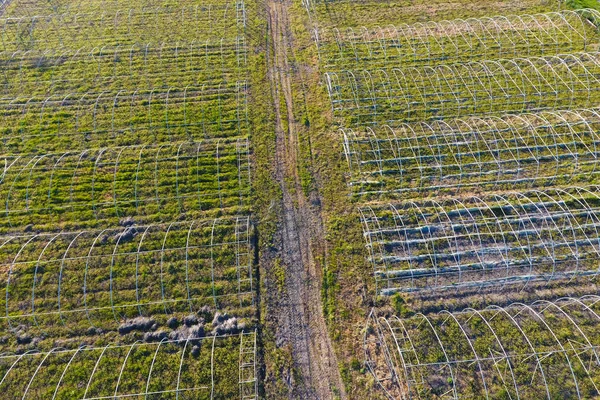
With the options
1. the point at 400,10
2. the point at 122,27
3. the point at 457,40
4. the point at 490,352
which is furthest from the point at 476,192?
the point at 122,27

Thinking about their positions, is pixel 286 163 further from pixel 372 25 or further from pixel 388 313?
pixel 372 25

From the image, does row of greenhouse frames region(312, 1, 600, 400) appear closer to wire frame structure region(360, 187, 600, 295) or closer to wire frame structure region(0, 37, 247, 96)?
wire frame structure region(360, 187, 600, 295)

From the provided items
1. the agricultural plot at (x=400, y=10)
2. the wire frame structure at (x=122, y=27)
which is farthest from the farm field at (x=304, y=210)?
the agricultural plot at (x=400, y=10)

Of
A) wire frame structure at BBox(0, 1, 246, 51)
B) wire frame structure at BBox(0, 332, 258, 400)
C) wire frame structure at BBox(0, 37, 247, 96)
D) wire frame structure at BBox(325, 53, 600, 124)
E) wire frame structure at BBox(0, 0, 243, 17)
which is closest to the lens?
wire frame structure at BBox(0, 332, 258, 400)

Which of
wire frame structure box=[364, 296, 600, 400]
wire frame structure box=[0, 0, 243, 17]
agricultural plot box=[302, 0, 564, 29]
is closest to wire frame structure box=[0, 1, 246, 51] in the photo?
wire frame structure box=[0, 0, 243, 17]

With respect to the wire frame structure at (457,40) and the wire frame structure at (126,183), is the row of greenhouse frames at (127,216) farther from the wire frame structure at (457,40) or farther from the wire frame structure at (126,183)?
the wire frame structure at (457,40)

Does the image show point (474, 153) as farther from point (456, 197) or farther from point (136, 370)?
point (136, 370)

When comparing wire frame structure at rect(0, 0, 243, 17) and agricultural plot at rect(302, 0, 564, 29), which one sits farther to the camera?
wire frame structure at rect(0, 0, 243, 17)

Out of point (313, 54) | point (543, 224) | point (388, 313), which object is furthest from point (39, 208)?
point (543, 224)
